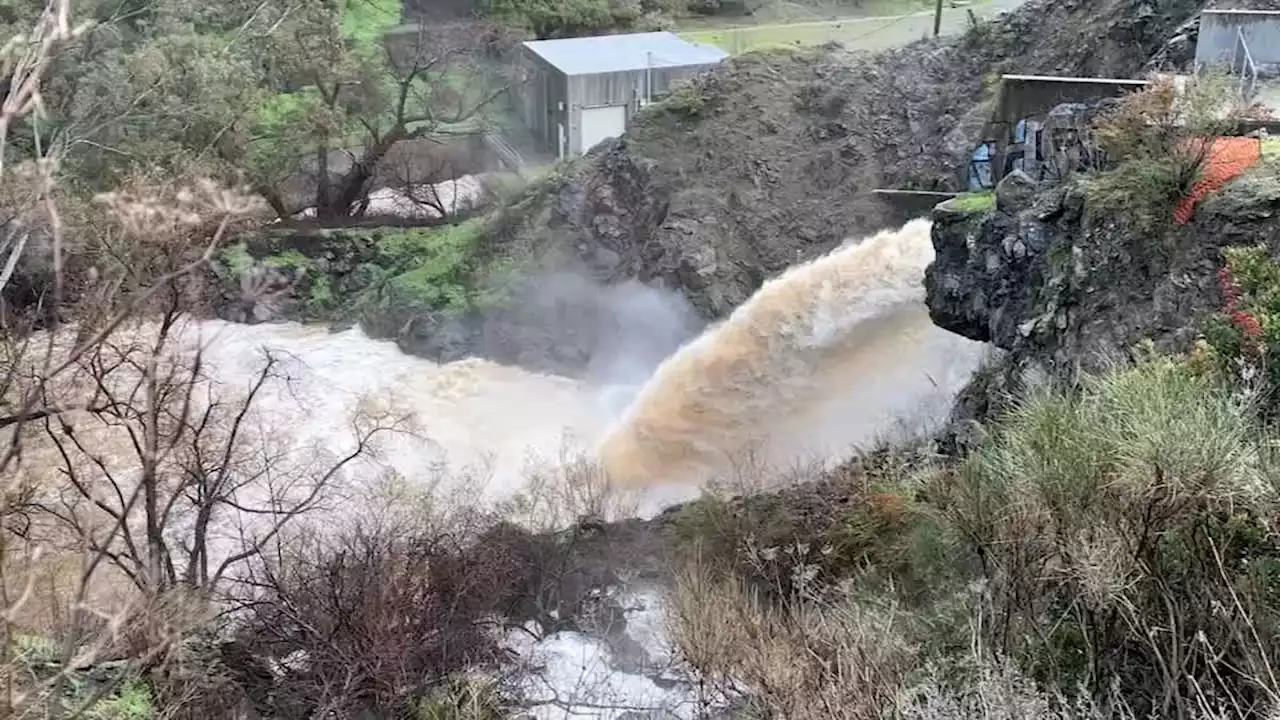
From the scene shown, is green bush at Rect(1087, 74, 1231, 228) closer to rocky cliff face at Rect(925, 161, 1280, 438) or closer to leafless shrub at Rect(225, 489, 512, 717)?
rocky cliff face at Rect(925, 161, 1280, 438)

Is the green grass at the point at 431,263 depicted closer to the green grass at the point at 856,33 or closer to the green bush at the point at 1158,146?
the green grass at the point at 856,33

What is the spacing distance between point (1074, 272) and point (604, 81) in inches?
677

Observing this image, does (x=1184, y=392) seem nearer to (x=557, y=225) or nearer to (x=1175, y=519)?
(x=1175, y=519)

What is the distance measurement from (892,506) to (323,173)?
20.6m

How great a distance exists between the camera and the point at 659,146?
84.8 ft

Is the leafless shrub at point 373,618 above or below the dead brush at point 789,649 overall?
below

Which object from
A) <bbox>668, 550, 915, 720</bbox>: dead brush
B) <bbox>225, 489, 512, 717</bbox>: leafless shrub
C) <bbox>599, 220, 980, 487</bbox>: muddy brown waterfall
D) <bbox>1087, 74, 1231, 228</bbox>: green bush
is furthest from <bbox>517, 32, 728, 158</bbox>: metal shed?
<bbox>668, 550, 915, 720</bbox>: dead brush

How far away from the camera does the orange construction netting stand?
12.9m

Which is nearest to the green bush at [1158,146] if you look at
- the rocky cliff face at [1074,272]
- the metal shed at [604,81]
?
the rocky cliff face at [1074,272]

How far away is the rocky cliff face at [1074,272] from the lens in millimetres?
12516

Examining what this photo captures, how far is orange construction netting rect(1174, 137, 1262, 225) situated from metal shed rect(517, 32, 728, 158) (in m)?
16.6

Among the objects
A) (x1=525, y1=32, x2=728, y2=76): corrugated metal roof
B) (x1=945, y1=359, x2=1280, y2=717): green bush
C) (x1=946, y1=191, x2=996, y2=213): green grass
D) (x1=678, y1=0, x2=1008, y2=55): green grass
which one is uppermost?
(x1=678, y1=0, x2=1008, y2=55): green grass

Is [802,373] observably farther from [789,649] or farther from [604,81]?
[604,81]

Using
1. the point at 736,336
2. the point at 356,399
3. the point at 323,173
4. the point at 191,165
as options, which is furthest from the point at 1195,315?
the point at 323,173
